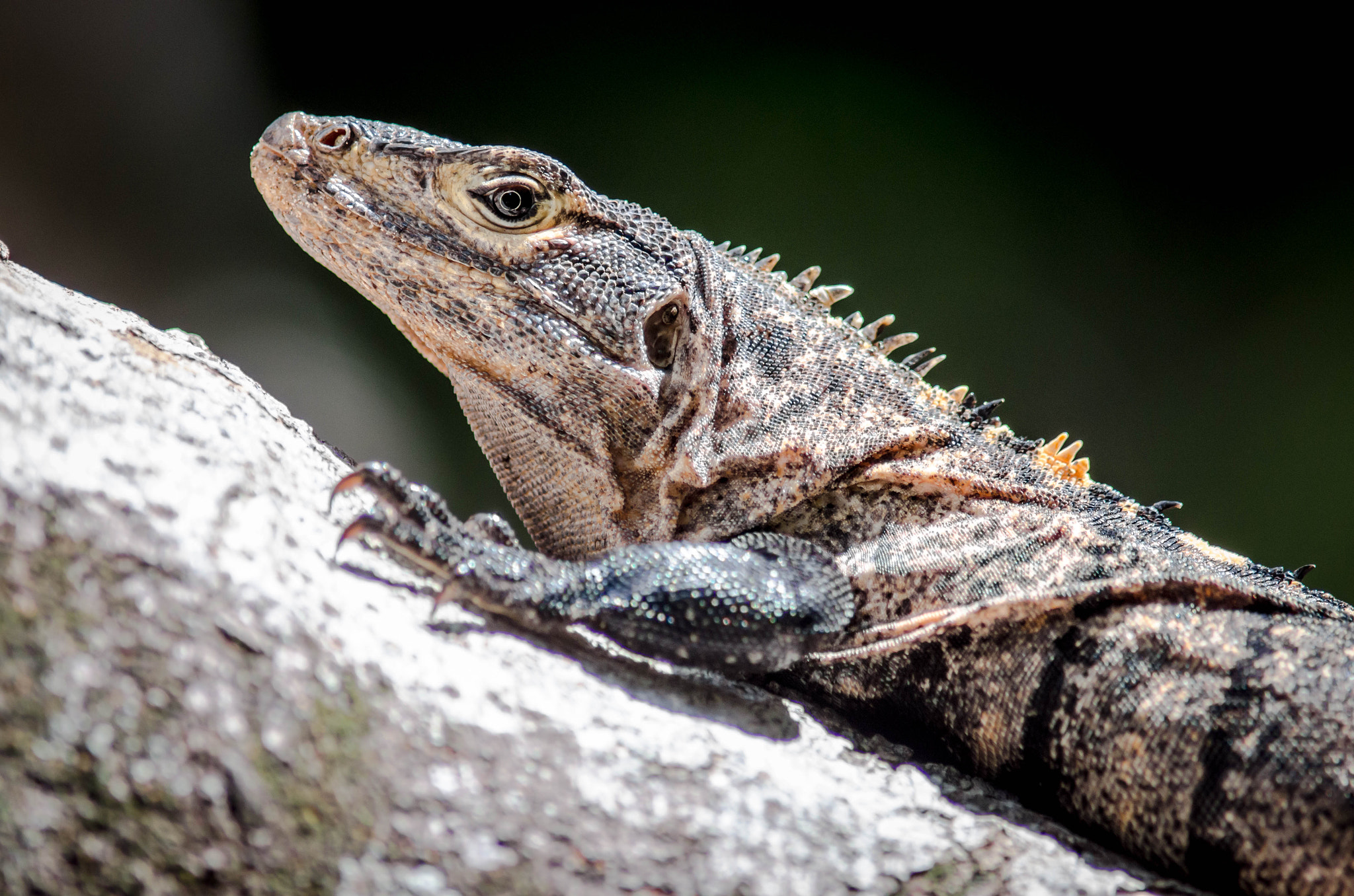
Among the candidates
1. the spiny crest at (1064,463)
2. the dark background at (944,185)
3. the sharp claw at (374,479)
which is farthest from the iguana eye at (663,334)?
the dark background at (944,185)

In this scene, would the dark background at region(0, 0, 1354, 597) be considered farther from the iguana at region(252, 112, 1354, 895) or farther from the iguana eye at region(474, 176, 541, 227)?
the iguana eye at region(474, 176, 541, 227)

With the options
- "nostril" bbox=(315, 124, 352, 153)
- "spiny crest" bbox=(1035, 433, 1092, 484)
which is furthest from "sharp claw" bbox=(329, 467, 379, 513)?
"spiny crest" bbox=(1035, 433, 1092, 484)

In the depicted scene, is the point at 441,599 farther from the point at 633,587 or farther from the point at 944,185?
the point at 944,185

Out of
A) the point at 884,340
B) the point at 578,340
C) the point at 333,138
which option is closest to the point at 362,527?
the point at 578,340

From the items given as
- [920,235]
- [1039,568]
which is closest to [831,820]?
[1039,568]

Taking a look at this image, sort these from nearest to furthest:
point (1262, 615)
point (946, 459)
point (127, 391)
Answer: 1. point (127, 391)
2. point (1262, 615)
3. point (946, 459)

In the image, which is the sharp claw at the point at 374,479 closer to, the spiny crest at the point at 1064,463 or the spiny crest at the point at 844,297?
the spiny crest at the point at 844,297

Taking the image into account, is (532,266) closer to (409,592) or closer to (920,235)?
(409,592)
